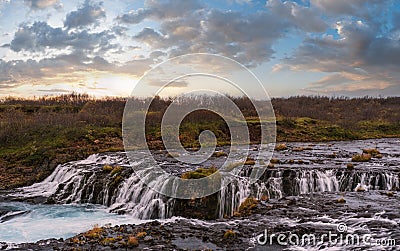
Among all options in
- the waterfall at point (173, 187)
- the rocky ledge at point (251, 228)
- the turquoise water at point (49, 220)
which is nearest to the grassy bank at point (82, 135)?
the waterfall at point (173, 187)

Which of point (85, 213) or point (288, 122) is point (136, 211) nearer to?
point (85, 213)

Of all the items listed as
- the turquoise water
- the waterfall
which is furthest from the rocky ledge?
the turquoise water

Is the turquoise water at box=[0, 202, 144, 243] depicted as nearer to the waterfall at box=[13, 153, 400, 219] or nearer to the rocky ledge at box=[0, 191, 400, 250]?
the waterfall at box=[13, 153, 400, 219]

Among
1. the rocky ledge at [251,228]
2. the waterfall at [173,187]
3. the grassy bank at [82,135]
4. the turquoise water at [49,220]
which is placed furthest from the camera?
the grassy bank at [82,135]

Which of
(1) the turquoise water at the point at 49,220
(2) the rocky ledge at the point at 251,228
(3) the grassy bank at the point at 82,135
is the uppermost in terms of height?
(3) the grassy bank at the point at 82,135

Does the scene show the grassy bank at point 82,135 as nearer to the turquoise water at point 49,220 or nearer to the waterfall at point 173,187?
the waterfall at point 173,187

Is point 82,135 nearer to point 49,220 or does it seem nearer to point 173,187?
point 49,220

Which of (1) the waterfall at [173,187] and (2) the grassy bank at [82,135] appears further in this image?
(2) the grassy bank at [82,135]

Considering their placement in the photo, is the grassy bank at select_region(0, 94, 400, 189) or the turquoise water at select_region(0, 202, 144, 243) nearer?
the turquoise water at select_region(0, 202, 144, 243)

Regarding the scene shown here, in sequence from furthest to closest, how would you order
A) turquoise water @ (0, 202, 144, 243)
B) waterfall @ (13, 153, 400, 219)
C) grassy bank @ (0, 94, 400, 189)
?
grassy bank @ (0, 94, 400, 189) → waterfall @ (13, 153, 400, 219) → turquoise water @ (0, 202, 144, 243)

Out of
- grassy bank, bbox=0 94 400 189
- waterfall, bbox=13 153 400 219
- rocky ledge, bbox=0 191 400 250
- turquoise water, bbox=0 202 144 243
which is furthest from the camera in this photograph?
grassy bank, bbox=0 94 400 189

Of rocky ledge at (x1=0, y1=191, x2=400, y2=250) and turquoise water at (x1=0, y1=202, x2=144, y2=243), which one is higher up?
rocky ledge at (x1=0, y1=191, x2=400, y2=250)

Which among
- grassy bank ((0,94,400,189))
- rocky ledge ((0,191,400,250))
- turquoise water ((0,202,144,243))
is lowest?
turquoise water ((0,202,144,243))

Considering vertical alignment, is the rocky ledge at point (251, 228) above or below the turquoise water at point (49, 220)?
above
